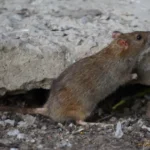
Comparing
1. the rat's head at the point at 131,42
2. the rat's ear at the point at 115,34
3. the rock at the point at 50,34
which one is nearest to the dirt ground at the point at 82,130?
the rock at the point at 50,34

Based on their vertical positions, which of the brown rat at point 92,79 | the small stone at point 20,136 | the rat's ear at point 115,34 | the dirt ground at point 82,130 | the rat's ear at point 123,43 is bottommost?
the small stone at point 20,136

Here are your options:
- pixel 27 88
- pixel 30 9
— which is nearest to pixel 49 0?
pixel 30 9

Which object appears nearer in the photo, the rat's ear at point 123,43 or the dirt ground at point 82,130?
the dirt ground at point 82,130

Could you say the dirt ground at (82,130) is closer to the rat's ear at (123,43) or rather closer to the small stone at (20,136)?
the small stone at (20,136)

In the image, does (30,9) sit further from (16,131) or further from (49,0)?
(16,131)

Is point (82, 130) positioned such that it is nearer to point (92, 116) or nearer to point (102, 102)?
point (92, 116)

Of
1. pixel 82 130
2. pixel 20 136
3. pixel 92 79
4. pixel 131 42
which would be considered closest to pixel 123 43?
pixel 131 42

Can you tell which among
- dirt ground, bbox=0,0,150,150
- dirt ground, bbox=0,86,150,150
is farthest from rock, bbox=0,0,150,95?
dirt ground, bbox=0,86,150,150
